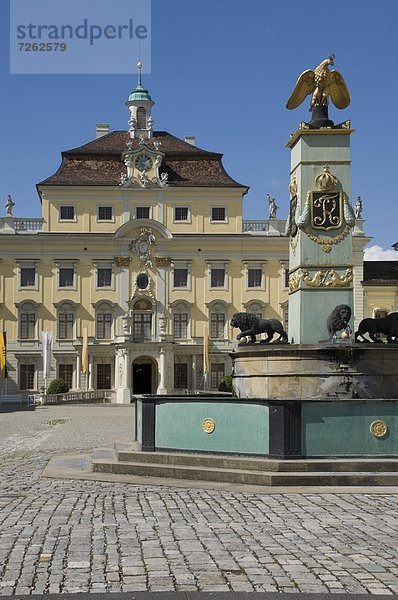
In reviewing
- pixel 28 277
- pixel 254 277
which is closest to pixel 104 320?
pixel 28 277

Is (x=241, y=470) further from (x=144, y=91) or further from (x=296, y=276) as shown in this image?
(x=144, y=91)

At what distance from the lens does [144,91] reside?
214 ft

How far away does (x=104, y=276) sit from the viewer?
58.3 meters

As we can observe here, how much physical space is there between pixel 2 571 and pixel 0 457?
11.0m

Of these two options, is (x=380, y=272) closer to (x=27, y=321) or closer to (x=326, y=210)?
(x=27, y=321)

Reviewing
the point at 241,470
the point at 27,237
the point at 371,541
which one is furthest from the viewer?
the point at 27,237

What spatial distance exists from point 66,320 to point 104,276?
12.6ft

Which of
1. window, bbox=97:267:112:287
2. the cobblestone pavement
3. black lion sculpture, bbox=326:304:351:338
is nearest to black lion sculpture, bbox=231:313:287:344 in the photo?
black lion sculpture, bbox=326:304:351:338

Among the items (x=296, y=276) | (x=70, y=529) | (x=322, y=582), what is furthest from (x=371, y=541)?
(x=296, y=276)

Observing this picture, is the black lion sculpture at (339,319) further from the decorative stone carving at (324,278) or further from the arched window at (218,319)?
the arched window at (218,319)

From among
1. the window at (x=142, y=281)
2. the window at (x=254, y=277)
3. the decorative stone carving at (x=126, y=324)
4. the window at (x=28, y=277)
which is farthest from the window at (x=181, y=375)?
the window at (x=28, y=277)

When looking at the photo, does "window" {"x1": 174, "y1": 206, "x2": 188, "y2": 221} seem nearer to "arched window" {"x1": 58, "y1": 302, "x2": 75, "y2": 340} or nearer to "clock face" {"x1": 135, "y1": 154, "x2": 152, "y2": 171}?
"clock face" {"x1": 135, "y1": 154, "x2": 152, "y2": 171}

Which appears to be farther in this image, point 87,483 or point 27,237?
point 27,237

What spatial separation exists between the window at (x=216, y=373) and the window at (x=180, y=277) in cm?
576
